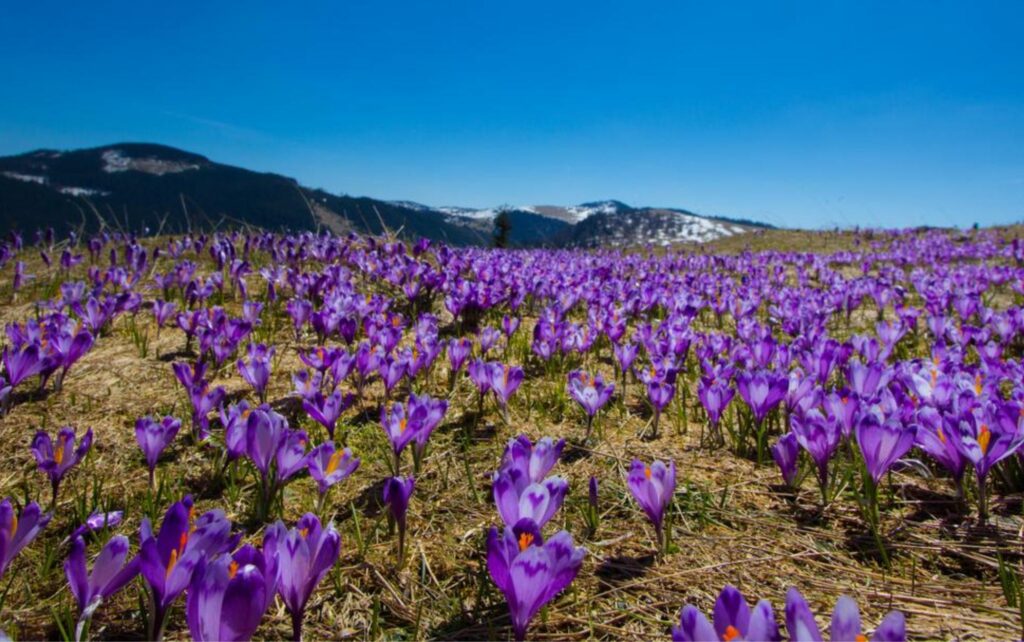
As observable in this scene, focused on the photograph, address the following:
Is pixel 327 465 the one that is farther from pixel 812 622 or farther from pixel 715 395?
pixel 715 395

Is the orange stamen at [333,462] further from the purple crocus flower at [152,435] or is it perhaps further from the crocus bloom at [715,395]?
the crocus bloom at [715,395]

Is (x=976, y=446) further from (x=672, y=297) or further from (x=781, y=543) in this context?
(x=672, y=297)

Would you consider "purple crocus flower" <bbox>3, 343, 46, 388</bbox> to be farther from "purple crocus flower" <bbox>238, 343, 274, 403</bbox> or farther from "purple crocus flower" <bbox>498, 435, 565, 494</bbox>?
"purple crocus flower" <bbox>498, 435, 565, 494</bbox>

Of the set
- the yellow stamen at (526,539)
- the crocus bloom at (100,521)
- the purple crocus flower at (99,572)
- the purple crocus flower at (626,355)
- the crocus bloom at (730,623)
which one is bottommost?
the crocus bloom at (100,521)

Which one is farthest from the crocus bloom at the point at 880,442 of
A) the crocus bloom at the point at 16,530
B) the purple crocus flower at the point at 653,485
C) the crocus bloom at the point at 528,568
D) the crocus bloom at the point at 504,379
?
the crocus bloom at the point at 16,530

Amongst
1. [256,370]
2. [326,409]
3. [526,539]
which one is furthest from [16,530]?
[256,370]

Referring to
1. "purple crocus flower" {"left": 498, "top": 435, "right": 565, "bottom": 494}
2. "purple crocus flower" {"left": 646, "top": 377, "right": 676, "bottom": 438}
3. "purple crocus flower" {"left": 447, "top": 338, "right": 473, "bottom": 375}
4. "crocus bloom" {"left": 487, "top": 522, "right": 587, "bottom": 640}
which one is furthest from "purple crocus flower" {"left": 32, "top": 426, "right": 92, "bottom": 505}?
"purple crocus flower" {"left": 646, "top": 377, "right": 676, "bottom": 438}

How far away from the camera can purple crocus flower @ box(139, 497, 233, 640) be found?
123 centimetres

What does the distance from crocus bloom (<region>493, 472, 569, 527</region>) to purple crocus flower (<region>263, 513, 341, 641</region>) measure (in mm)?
441

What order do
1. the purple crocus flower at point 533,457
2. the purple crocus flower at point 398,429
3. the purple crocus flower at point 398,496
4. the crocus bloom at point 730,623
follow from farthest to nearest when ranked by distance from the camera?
the purple crocus flower at point 398,429, the purple crocus flower at point 533,457, the purple crocus flower at point 398,496, the crocus bloom at point 730,623

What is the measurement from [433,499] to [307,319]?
2.76m

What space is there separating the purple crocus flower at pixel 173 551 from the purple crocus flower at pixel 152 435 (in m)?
0.92

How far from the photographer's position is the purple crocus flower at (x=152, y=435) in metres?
2.05

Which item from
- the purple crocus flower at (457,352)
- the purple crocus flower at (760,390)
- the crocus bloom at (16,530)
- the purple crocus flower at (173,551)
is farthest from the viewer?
the purple crocus flower at (457,352)
